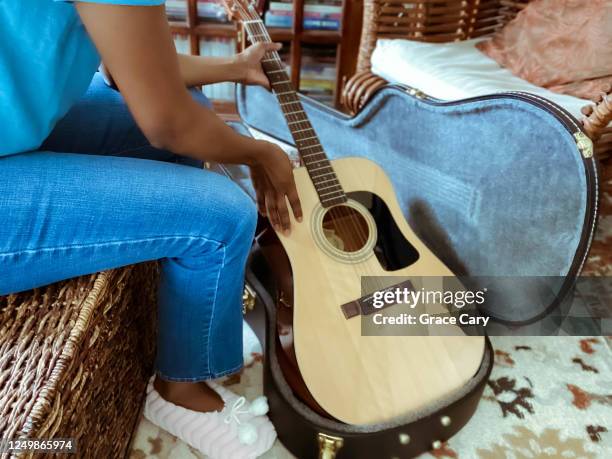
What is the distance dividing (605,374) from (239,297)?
32.5 inches

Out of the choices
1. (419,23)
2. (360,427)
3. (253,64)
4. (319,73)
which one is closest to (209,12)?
(319,73)

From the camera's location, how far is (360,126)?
4.09 feet

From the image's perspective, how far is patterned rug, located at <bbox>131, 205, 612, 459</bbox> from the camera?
2.96 ft

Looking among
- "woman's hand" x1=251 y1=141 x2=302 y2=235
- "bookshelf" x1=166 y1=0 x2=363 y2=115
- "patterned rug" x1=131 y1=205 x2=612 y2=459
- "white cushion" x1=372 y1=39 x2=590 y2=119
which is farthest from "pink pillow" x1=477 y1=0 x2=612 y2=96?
"woman's hand" x1=251 y1=141 x2=302 y2=235

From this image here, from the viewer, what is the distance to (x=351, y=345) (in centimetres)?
86

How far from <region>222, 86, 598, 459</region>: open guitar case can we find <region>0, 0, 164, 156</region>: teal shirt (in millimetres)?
508

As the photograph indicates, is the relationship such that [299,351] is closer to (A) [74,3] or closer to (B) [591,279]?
(A) [74,3]

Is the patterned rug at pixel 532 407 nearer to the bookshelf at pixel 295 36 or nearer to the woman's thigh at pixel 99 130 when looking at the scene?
the woman's thigh at pixel 99 130

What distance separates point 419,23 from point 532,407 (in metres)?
1.23

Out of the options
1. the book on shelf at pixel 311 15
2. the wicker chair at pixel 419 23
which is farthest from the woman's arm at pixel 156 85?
the book on shelf at pixel 311 15

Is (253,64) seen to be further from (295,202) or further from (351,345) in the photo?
(351,345)

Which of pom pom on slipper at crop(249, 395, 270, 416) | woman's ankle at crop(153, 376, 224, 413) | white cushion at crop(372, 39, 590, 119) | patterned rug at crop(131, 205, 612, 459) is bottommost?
patterned rug at crop(131, 205, 612, 459)

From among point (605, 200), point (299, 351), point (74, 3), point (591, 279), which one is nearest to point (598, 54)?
point (605, 200)

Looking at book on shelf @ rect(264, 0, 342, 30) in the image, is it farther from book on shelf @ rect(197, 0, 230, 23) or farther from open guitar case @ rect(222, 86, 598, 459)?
open guitar case @ rect(222, 86, 598, 459)
